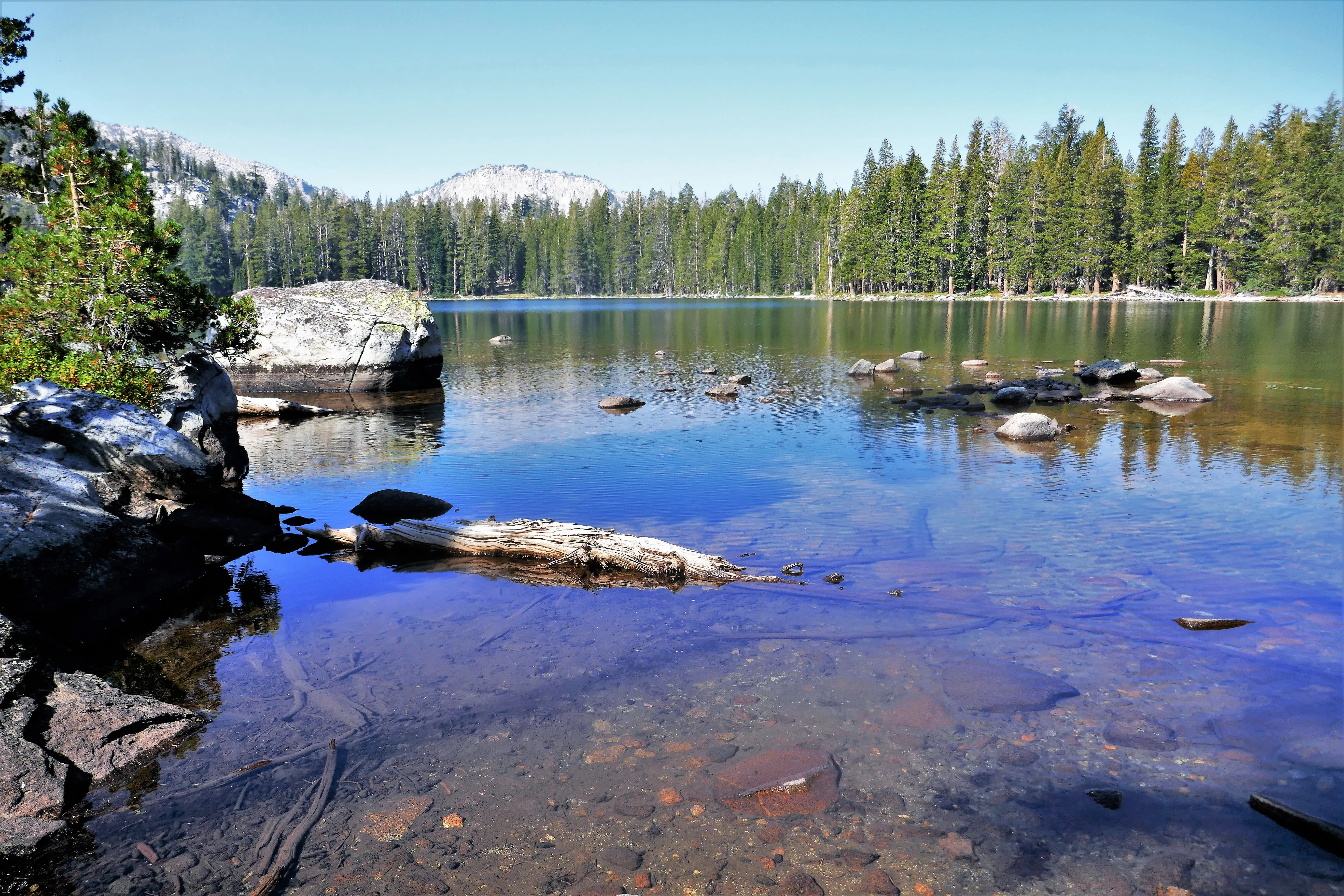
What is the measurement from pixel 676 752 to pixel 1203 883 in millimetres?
3399

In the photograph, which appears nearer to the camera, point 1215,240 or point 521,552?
point 521,552

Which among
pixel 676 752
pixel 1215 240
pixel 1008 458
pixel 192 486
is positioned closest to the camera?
pixel 676 752

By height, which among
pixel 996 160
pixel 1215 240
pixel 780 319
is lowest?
pixel 780 319

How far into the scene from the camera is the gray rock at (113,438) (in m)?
9.90

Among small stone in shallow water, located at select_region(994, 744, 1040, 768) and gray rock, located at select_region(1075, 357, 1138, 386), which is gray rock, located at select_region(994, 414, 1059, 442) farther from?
small stone in shallow water, located at select_region(994, 744, 1040, 768)

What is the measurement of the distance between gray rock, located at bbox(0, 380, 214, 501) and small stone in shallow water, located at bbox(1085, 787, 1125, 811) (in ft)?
40.1

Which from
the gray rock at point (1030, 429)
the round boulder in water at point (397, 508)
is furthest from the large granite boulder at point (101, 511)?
the gray rock at point (1030, 429)

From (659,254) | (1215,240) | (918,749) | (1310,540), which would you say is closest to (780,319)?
(1215,240)

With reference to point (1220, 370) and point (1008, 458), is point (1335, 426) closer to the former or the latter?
point (1008, 458)

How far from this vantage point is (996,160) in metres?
112

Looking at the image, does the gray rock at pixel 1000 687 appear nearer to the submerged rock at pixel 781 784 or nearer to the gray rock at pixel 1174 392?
the submerged rock at pixel 781 784

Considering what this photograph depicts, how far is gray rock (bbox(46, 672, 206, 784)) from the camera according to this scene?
540 cm

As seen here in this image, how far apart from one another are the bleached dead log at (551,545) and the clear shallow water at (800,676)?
43 cm

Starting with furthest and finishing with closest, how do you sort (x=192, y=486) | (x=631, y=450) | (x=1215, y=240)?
(x=1215, y=240)
(x=631, y=450)
(x=192, y=486)
